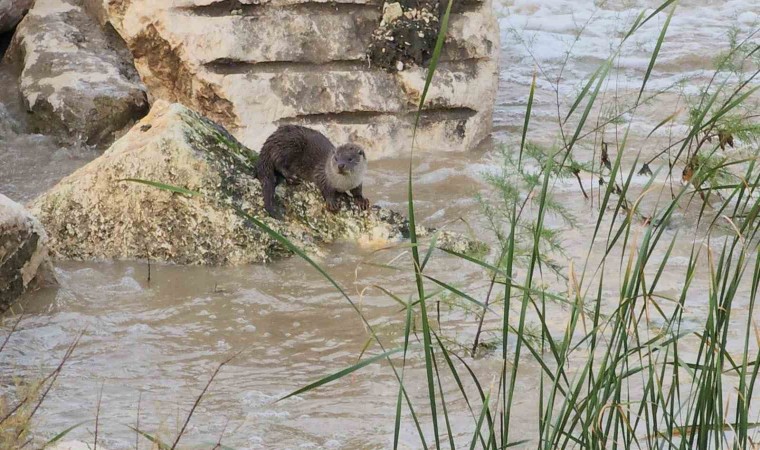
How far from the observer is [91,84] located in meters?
7.64

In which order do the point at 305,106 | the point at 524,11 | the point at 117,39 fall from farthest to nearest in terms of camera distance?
1. the point at 524,11
2. the point at 117,39
3. the point at 305,106

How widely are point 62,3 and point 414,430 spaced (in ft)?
20.6

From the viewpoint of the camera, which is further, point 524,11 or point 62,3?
point 524,11

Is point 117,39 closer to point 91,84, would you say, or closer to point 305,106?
point 91,84

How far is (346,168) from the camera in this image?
5320 millimetres

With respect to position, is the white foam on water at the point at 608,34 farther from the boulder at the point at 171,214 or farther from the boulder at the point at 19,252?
the boulder at the point at 19,252

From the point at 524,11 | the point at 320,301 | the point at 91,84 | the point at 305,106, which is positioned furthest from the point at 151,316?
the point at 524,11

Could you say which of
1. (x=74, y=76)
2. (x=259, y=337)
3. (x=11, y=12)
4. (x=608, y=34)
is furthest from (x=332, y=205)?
(x=608, y=34)

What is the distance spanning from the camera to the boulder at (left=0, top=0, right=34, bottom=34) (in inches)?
323

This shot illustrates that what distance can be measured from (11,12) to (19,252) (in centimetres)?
449

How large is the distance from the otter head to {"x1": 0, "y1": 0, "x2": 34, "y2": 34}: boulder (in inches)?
156

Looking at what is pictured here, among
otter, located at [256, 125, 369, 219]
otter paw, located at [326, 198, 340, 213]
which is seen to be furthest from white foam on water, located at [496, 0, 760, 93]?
otter paw, located at [326, 198, 340, 213]

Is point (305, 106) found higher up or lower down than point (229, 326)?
higher up

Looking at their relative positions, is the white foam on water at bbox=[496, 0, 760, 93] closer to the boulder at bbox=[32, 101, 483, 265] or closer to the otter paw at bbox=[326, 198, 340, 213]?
the otter paw at bbox=[326, 198, 340, 213]
